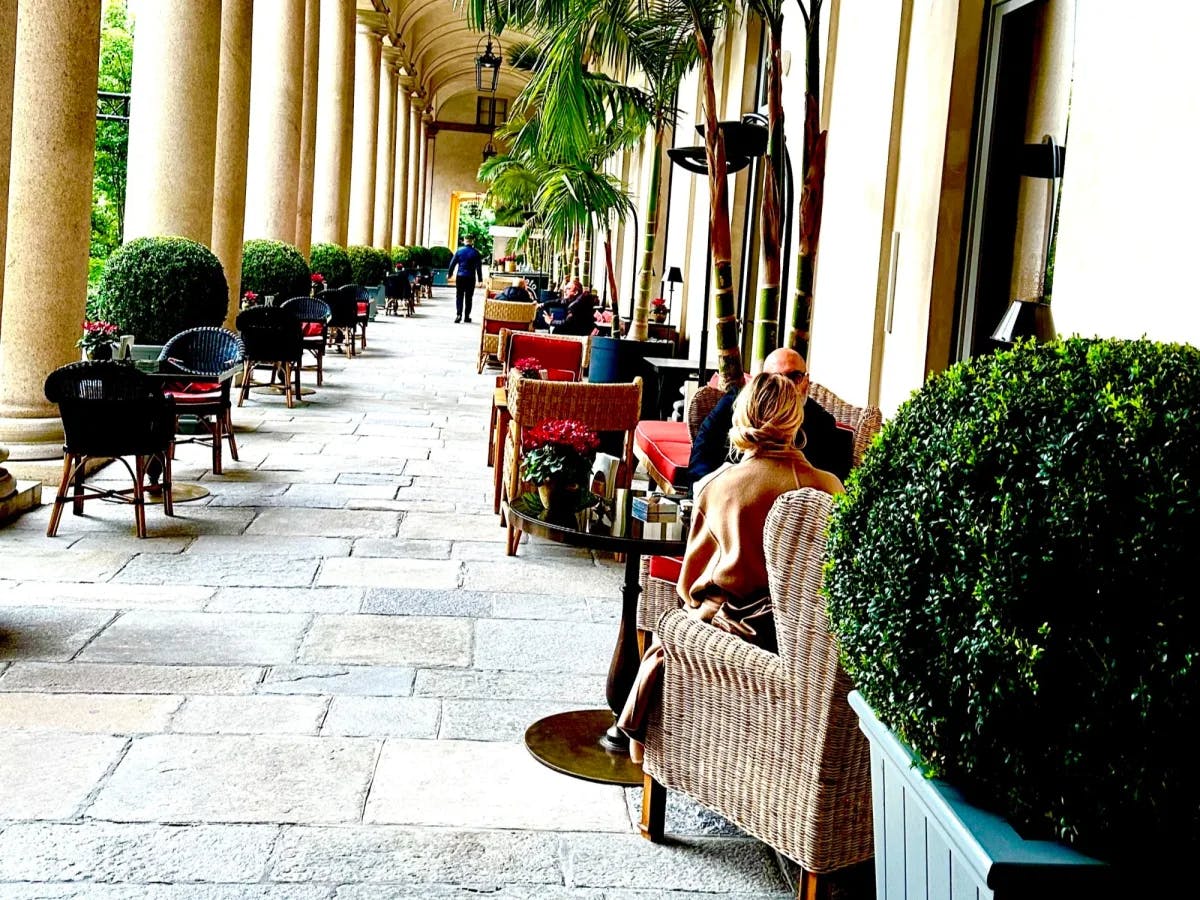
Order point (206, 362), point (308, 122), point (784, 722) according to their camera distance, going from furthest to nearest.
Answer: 1. point (308, 122)
2. point (206, 362)
3. point (784, 722)

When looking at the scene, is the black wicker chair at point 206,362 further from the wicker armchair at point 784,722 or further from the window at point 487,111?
the window at point 487,111

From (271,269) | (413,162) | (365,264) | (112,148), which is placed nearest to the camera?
(271,269)

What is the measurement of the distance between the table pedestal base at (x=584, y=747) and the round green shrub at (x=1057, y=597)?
2.00m

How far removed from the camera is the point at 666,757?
3486mm

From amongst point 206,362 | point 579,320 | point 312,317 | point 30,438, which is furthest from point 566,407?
point 579,320

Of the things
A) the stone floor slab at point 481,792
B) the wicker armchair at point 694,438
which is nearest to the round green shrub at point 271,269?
the wicker armchair at point 694,438

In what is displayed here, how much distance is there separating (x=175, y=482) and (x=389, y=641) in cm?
348

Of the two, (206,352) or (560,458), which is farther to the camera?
(206,352)

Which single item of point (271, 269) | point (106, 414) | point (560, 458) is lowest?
point (106, 414)

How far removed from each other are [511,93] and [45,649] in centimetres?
5121

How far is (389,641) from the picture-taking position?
5.24 metres

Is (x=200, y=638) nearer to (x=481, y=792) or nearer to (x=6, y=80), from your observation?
(x=481, y=792)

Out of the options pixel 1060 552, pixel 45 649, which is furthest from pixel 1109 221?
pixel 45 649

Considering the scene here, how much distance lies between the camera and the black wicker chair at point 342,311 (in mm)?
16188
